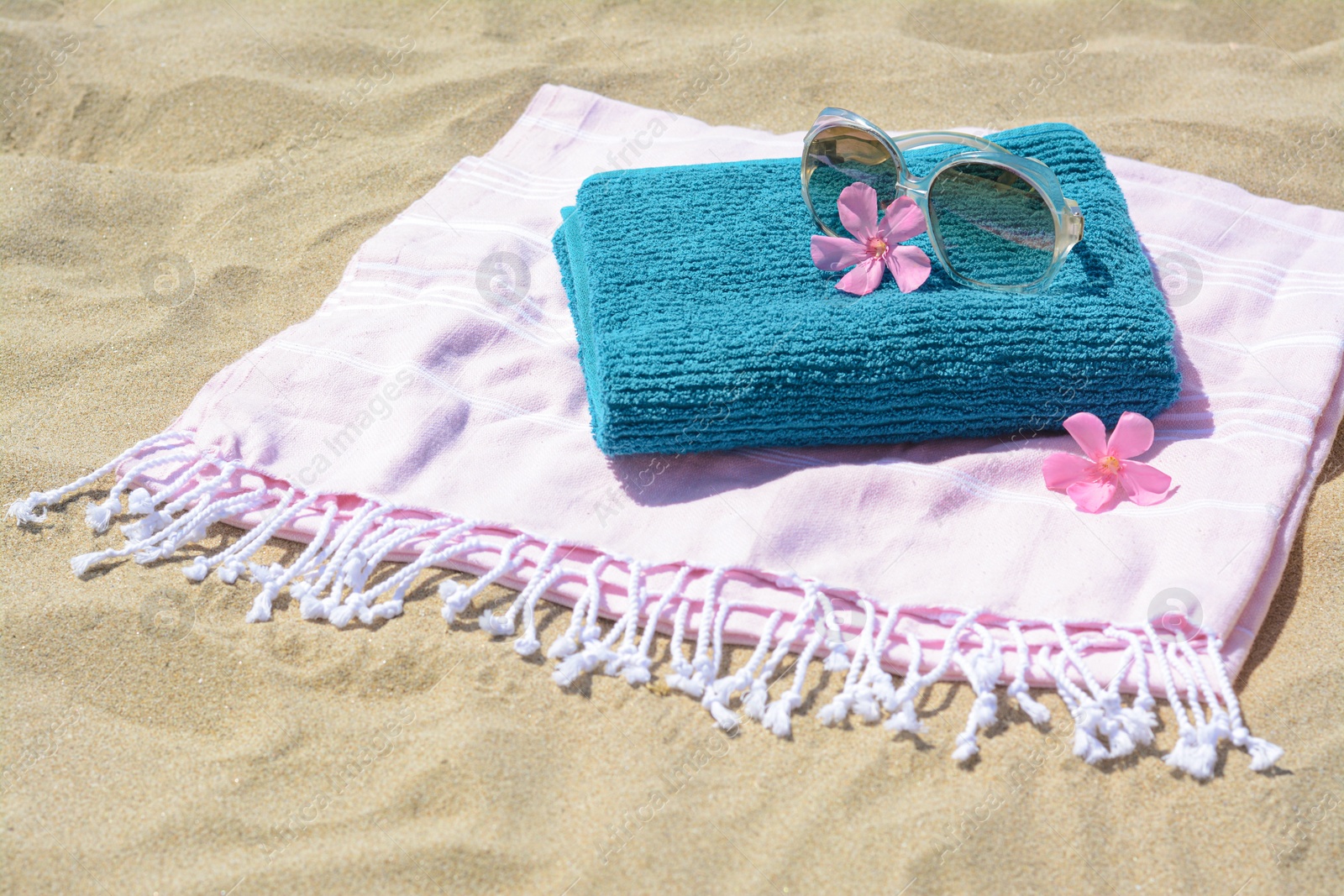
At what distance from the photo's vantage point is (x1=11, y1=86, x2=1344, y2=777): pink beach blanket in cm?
134

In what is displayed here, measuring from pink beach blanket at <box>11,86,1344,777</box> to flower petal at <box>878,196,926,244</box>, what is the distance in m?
0.34

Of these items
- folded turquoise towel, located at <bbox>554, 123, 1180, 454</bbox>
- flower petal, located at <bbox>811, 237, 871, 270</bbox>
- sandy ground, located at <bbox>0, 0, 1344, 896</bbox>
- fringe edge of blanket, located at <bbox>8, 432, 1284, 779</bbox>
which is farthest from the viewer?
flower petal, located at <bbox>811, 237, 871, 270</bbox>

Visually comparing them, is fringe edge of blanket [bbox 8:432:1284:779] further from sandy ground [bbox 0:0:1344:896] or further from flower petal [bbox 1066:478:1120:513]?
flower petal [bbox 1066:478:1120:513]

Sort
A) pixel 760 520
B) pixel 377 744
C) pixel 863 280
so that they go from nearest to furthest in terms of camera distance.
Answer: pixel 377 744
pixel 760 520
pixel 863 280

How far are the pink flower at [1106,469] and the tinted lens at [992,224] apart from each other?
0.83ft

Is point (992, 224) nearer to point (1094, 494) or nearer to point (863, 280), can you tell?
point (863, 280)

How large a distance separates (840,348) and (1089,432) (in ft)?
1.34

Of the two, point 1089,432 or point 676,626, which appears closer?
point 676,626

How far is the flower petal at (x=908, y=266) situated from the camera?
61.5 inches

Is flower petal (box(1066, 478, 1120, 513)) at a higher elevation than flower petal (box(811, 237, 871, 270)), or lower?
lower

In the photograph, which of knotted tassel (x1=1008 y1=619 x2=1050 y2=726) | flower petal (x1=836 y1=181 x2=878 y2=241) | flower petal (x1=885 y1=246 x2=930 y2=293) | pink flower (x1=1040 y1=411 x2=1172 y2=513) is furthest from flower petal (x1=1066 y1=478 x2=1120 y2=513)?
flower petal (x1=836 y1=181 x2=878 y2=241)

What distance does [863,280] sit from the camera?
1.58 meters

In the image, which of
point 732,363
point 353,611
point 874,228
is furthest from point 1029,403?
point 353,611

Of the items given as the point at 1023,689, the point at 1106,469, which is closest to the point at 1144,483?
the point at 1106,469
